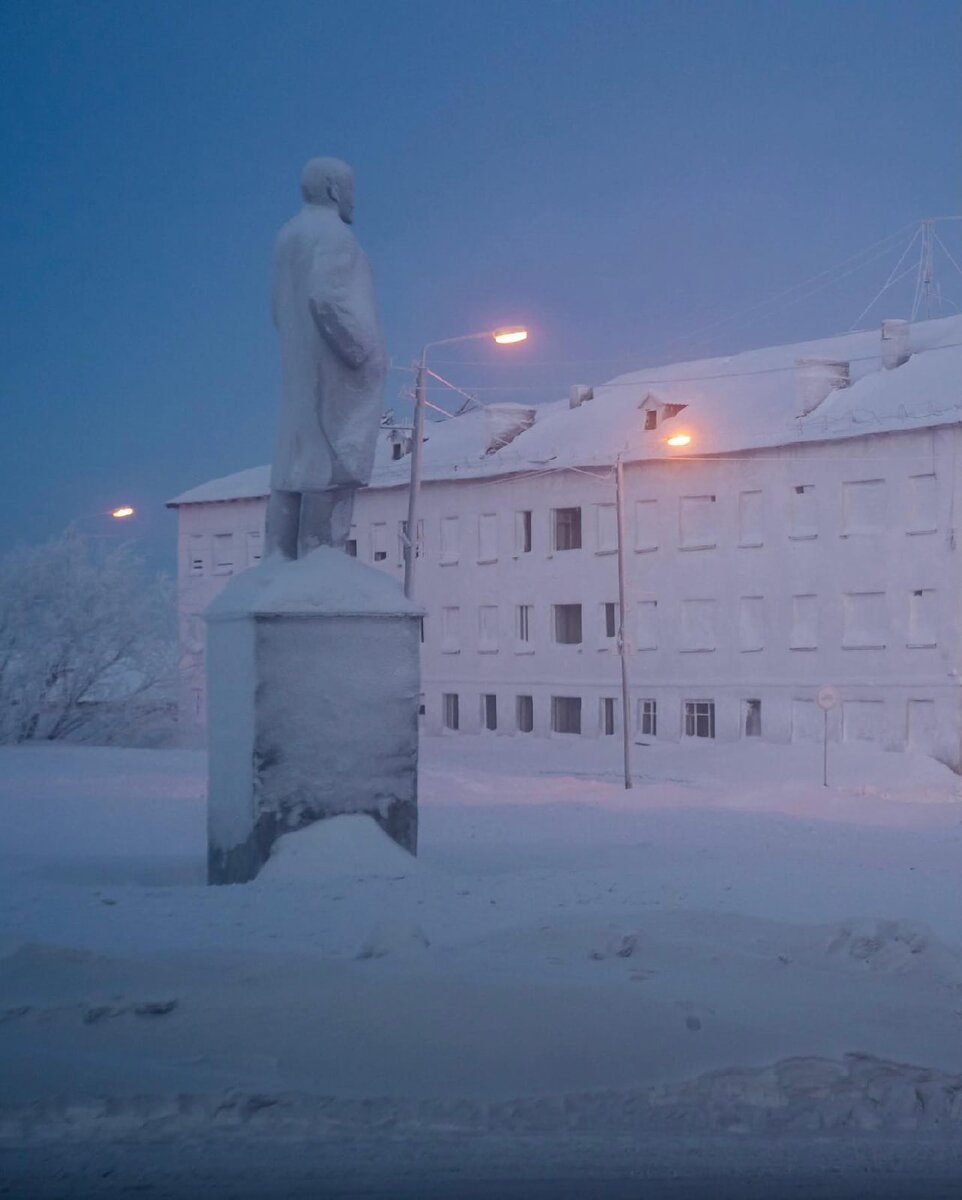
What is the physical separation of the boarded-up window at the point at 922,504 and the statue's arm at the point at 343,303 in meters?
31.8

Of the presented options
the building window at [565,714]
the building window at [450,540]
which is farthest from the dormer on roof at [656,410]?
the building window at [565,714]

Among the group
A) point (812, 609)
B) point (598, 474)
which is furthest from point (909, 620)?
point (598, 474)

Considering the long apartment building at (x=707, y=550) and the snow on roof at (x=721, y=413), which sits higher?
the snow on roof at (x=721, y=413)

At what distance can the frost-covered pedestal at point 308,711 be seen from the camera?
31.6ft

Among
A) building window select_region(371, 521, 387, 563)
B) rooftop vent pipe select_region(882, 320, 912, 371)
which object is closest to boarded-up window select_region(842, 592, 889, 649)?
rooftop vent pipe select_region(882, 320, 912, 371)

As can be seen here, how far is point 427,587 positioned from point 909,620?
62.7 feet

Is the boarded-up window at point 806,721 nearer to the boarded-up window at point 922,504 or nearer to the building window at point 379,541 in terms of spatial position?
the boarded-up window at point 922,504

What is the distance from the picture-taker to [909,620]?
1563 inches

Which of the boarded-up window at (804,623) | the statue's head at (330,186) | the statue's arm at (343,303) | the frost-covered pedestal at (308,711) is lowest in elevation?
the frost-covered pedestal at (308,711)

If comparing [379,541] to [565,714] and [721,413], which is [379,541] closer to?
[565,714]

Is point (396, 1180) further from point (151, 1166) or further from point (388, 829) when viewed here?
point (388, 829)

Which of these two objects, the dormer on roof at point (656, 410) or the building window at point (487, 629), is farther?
the building window at point (487, 629)

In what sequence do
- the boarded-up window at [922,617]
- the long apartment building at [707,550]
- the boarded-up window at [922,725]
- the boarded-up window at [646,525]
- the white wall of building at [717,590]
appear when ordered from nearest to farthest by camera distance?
the boarded-up window at [922,725] → the boarded-up window at [922,617] → the white wall of building at [717,590] → the long apartment building at [707,550] → the boarded-up window at [646,525]

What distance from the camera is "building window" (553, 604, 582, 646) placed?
1921 inches
